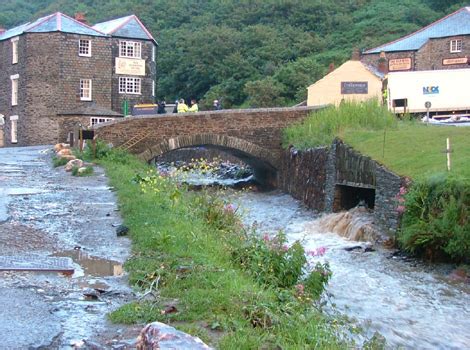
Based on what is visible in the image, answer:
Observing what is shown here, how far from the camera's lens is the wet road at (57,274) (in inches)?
260

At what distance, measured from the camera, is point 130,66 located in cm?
4862

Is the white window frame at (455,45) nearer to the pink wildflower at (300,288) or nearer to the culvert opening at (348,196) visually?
the culvert opening at (348,196)

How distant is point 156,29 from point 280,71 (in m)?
26.6

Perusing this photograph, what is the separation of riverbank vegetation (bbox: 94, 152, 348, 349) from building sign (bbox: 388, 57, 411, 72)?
40.9 meters

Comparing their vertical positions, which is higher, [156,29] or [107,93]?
[156,29]

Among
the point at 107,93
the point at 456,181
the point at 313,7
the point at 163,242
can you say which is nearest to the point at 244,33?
the point at 313,7

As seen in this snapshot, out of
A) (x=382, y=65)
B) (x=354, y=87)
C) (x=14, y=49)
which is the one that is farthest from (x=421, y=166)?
(x=14, y=49)

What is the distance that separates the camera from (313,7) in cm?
7981

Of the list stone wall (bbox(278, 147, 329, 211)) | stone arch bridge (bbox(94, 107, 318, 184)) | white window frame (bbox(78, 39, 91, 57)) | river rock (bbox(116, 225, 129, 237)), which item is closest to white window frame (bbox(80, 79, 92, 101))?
white window frame (bbox(78, 39, 91, 57))

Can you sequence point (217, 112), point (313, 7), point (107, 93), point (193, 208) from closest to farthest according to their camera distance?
point (193, 208), point (217, 112), point (107, 93), point (313, 7)

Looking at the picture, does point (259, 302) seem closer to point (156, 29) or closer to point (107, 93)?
point (107, 93)

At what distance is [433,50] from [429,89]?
1408cm

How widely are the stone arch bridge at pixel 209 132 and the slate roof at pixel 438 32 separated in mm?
22346

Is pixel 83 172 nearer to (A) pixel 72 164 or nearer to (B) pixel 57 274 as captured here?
(A) pixel 72 164
